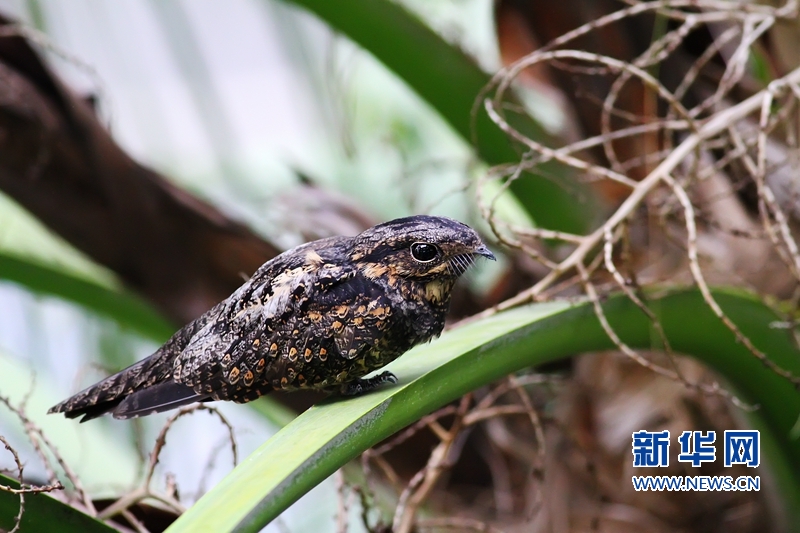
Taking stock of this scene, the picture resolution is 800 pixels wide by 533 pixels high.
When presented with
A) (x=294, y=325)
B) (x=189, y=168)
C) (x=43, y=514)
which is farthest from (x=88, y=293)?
(x=43, y=514)

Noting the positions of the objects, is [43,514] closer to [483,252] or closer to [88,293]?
[483,252]

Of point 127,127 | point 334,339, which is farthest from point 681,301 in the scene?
point 127,127

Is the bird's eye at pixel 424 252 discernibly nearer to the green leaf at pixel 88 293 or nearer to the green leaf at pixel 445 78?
the green leaf at pixel 445 78

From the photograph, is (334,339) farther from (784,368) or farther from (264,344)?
(784,368)

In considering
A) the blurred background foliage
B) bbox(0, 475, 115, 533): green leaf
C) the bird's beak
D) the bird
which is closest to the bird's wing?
the bird

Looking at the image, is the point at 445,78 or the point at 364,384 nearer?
the point at 364,384

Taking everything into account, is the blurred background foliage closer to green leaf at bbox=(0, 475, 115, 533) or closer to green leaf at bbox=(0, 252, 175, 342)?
A: green leaf at bbox=(0, 252, 175, 342)
